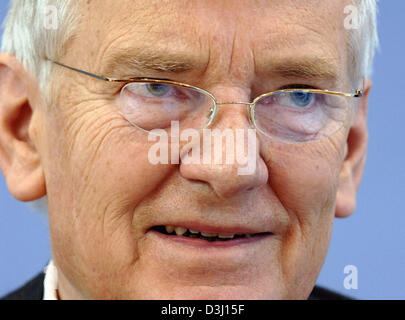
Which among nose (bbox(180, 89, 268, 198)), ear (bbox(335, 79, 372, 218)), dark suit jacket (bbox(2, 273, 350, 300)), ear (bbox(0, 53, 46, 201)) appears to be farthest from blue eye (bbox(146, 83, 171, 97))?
dark suit jacket (bbox(2, 273, 350, 300))

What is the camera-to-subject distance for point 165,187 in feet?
6.15

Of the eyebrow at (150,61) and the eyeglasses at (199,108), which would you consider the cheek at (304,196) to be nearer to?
the eyeglasses at (199,108)

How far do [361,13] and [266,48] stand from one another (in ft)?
1.50

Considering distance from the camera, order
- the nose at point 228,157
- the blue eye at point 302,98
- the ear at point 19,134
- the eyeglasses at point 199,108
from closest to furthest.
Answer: the nose at point 228,157, the eyeglasses at point 199,108, the blue eye at point 302,98, the ear at point 19,134

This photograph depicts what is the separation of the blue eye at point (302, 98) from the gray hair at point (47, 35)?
202 millimetres

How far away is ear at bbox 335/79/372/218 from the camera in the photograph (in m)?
2.35

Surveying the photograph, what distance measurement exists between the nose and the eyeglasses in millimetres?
28

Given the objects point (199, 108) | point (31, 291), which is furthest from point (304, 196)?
point (31, 291)

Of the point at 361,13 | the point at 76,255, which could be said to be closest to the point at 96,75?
the point at 76,255

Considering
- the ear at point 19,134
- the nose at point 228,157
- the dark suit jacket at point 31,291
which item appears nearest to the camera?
the nose at point 228,157

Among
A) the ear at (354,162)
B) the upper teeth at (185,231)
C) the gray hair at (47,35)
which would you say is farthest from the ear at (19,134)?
the ear at (354,162)

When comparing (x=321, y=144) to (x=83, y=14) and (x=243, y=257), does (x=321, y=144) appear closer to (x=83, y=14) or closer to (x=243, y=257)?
(x=243, y=257)

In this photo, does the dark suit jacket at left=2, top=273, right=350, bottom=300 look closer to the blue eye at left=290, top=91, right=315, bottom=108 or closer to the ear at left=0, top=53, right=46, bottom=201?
the ear at left=0, top=53, right=46, bottom=201

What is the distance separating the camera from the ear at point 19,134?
84.9 inches
